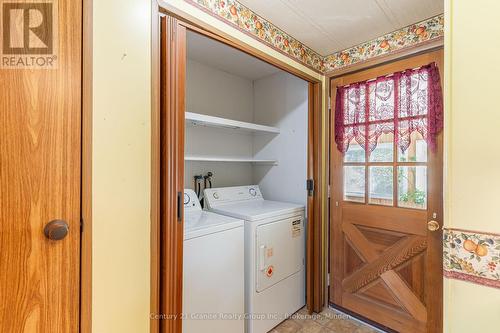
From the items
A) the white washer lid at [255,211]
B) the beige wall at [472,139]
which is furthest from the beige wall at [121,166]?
the beige wall at [472,139]

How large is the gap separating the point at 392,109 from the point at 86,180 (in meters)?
2.05

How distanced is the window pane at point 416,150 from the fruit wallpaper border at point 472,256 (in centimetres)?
84

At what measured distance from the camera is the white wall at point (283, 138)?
2.42m

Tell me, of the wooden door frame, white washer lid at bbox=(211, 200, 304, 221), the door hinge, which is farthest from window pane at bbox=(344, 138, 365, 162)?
white washer lid at bbox=(211, 200, 304, 221)

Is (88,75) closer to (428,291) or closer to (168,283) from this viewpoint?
(168,283)

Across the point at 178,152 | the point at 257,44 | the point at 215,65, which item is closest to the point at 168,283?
the point at 178,152

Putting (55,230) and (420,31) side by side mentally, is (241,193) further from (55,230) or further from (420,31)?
(420,31)

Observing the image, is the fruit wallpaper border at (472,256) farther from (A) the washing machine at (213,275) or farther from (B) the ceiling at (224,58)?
(B) the ceiling at (224,58)

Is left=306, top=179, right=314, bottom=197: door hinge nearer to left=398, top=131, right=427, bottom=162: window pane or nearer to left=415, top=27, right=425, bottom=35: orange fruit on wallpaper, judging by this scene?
left=398, top=131, right=427, bottom=162: window pane

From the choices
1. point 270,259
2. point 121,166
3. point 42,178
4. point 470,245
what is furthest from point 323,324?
point 42,178

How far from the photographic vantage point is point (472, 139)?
0.99m

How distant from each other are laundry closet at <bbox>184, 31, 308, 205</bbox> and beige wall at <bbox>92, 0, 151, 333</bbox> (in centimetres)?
105

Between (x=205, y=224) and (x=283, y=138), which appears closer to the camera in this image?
(x=205, y=224)

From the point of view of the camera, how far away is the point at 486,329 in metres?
0.97
